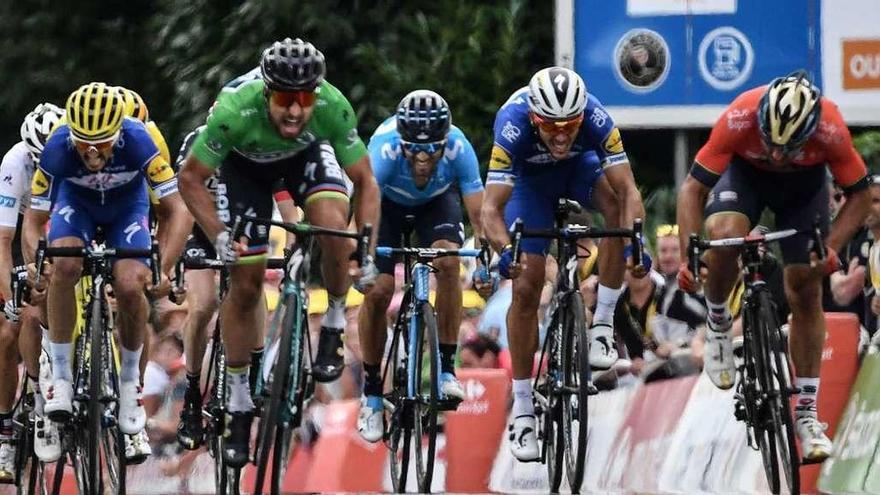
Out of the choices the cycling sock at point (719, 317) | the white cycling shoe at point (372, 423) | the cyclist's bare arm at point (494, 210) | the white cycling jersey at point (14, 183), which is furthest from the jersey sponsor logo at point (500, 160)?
the white cycling jersey at point (14, 183)

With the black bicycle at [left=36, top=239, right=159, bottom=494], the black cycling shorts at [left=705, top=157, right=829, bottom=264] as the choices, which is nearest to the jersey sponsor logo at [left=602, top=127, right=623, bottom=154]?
the black cycling shorts at [left=705, top=157, right=829, bottom=264]

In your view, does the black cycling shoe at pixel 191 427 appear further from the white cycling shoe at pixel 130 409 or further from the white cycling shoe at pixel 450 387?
the white cycling shoe at pixel 450 387

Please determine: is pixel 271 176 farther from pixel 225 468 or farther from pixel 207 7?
pixel 207 7

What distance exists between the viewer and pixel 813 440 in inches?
538

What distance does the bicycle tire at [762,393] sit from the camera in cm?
1328

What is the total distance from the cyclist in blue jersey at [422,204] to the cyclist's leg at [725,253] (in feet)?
5.38

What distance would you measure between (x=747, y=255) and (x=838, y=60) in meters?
7.02

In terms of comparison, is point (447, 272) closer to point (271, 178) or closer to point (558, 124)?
point (558, 124)

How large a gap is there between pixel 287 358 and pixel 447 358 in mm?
2657

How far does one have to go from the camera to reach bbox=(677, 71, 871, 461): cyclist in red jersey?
42.7ft

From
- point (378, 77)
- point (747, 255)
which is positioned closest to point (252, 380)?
point (747, 255)

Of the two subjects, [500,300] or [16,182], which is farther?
[500,300]

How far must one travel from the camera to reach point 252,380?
1359cm

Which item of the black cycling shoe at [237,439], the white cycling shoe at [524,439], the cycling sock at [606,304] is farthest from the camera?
the cycling sock at [606,304]
